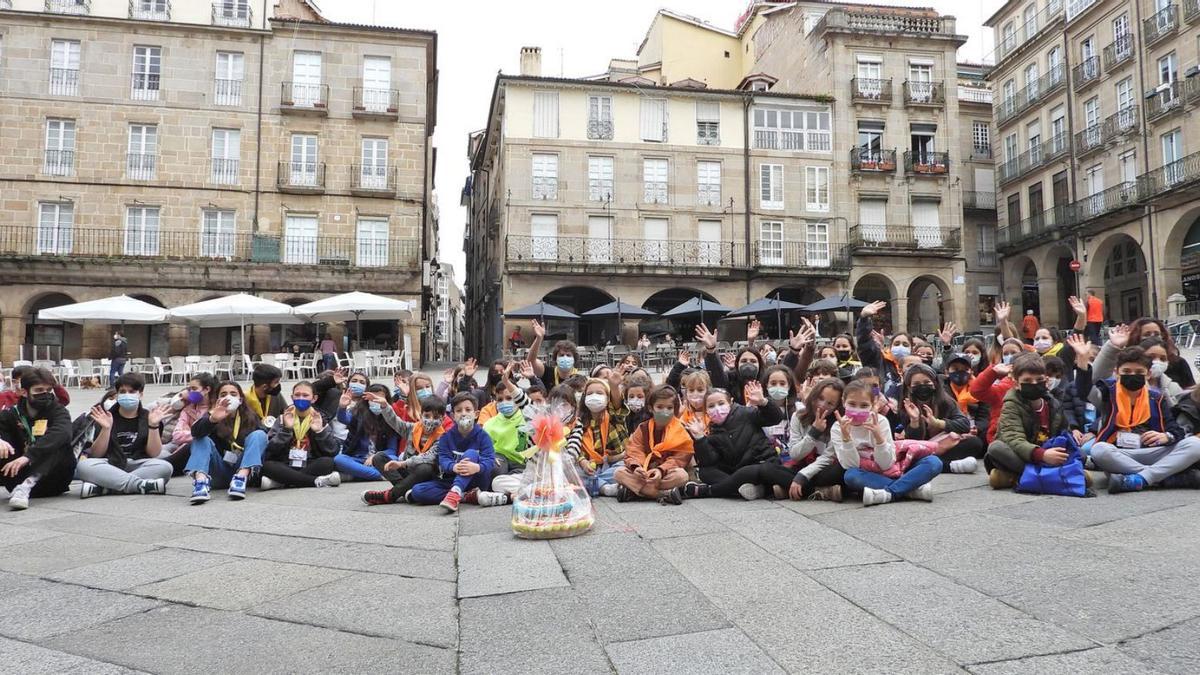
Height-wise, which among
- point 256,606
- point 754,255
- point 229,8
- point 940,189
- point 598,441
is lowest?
point 256,606

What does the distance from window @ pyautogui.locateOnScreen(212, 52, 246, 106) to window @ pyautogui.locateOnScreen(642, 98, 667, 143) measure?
1506 centimetres

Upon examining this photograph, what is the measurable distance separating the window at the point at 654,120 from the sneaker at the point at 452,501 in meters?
25.0

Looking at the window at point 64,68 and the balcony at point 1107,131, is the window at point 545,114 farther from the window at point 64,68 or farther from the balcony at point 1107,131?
the balcony at point 1107,131

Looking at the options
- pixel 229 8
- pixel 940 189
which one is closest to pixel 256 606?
pixel 229 8

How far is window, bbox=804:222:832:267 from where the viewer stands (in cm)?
2997

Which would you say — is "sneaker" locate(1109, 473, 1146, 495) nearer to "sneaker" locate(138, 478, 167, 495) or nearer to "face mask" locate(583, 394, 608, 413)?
"face mask" locate(583, 394, 608, 413)

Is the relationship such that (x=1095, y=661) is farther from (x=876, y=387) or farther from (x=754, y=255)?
(x=754, y=255)

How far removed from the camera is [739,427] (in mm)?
6359

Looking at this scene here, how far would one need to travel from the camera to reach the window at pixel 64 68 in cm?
2519

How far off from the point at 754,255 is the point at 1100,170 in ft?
47.9

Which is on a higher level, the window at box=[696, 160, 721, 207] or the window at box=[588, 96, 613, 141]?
the window at box=[588, 96, 613, 141]

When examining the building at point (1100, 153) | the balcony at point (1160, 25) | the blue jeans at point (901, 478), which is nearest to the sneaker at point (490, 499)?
the blue jeans at point (901, 478)

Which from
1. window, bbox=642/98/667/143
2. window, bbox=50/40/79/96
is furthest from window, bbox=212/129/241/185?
window, bbox=642/98/667/143

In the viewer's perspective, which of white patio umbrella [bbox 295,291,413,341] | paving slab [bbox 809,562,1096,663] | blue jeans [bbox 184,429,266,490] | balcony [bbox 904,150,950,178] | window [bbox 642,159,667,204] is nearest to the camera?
paving slab [bbox 809,562,1096,663]
